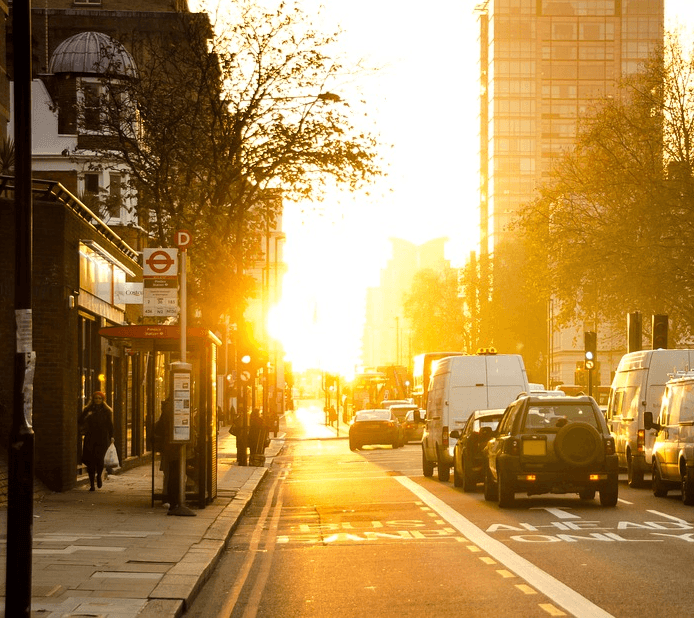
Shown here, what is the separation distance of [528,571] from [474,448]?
12977mm

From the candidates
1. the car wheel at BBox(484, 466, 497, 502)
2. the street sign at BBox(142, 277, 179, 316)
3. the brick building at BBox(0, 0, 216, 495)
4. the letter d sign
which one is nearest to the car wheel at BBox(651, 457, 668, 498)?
the car wheel at BBox(484, 466, 497, 502)

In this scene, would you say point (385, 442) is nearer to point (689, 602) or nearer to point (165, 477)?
point (165, 477)

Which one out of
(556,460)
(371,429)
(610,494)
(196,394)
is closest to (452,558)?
(556,460)

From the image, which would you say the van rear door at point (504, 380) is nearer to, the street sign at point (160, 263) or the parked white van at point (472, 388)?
the parked white van at point (472, 388)

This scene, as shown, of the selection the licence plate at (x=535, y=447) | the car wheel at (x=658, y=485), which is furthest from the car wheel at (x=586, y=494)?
the car wheel at (x=658, y=485)

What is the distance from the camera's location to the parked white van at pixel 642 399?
27172 mm

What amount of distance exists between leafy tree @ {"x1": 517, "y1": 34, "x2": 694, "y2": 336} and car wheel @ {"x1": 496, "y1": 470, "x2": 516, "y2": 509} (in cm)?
2597

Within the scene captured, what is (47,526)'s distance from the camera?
17.8 meters

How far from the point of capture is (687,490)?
71.9 ft

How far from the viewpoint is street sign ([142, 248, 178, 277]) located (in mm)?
19812

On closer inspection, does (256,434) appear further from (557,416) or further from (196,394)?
(557,416)

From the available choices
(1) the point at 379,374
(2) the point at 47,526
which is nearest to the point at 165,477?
(2) the point at 47,526

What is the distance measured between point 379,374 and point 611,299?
46.8m

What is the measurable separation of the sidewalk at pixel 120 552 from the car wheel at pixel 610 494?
5441mm
